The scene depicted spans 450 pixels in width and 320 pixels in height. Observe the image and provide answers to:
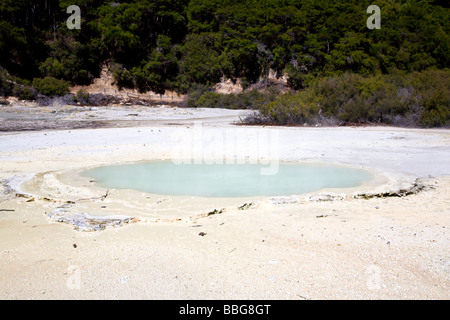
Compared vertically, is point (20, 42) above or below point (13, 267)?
above

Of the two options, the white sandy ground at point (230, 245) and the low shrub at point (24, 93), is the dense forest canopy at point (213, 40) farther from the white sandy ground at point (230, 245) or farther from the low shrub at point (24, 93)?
the white sandy ground at point (230, 245)

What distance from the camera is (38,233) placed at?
421cm

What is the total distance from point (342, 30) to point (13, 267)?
33.5 meters

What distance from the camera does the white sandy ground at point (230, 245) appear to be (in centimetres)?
297

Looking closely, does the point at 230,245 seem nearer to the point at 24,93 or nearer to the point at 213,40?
the point at 24,93

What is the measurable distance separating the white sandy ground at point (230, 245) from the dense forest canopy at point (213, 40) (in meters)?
27.5

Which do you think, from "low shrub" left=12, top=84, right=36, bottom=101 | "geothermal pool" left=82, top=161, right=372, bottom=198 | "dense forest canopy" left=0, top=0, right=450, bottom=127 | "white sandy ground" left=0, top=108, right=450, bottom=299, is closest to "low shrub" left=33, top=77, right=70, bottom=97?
"low shrub" left=12, top=84, right=36, bottom=101

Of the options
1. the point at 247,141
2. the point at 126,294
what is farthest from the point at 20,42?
the point at 126,294

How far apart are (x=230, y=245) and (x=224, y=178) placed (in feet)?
10.5

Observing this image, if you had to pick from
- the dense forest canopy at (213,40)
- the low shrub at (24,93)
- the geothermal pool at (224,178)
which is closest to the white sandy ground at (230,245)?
the geothermal pool at (224,178)

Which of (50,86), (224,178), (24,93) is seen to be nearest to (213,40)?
(50,86)

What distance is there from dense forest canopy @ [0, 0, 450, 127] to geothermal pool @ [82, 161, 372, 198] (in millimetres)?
25552

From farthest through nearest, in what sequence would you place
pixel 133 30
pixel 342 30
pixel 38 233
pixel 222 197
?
pixel 133 30
pixel 342 30
pixel 222 197
pixel 38 233
